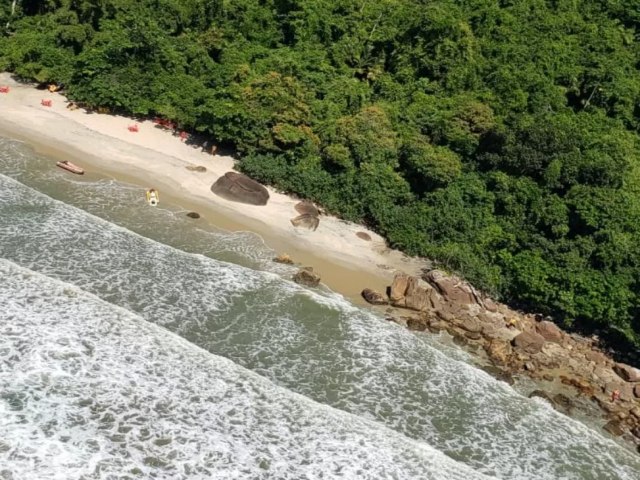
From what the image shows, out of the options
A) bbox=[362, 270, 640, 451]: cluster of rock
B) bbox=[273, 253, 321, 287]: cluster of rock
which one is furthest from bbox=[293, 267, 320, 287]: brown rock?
bbox=[362, 270, 640, 451]: cluster of rock

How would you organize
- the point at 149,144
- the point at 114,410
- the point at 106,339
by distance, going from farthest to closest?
the point at 149,144 → the point at 106,339 → the point at 114,410

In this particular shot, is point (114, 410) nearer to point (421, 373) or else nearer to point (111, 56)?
point (421, 373)

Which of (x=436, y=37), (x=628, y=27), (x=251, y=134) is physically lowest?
(x=251, y=134)

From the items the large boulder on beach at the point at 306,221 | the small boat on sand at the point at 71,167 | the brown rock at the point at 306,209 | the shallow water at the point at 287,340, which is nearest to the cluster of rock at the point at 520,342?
the shallow water at the point at 287,340

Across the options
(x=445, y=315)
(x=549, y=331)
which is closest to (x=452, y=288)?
(x=445, y=315)

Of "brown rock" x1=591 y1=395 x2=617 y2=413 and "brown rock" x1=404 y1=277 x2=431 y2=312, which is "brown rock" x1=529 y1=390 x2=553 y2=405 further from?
"brown rock" x1=404 y1=277 x2=431 y2=312

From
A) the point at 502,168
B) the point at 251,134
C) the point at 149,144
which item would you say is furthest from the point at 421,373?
the point at 149,144

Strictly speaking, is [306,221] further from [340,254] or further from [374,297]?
[374,297]
